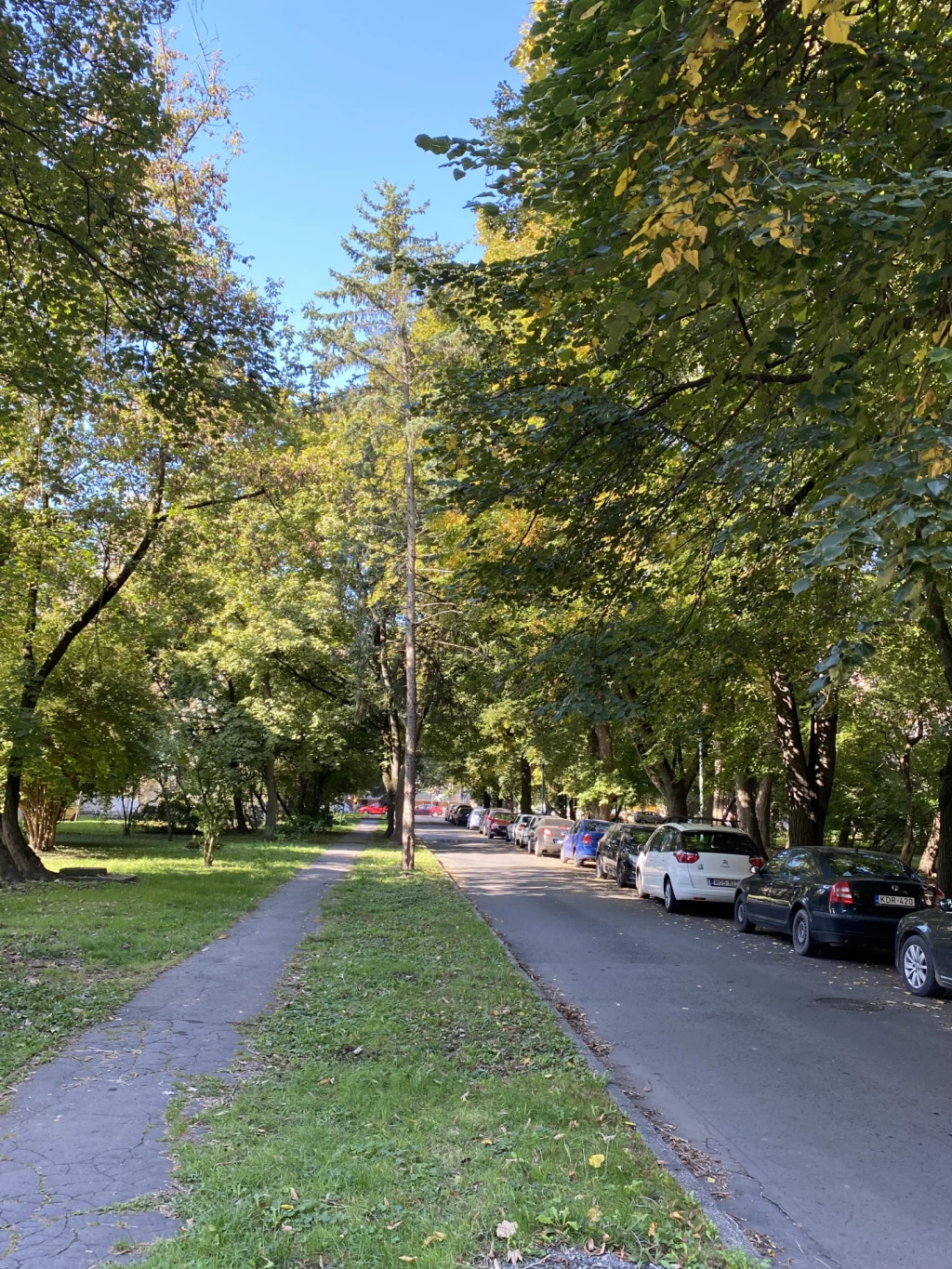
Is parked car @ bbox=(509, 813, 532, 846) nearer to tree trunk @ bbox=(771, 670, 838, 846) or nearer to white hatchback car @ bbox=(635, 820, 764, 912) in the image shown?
Result: tree trunk @ bbox=(771, 670, 838, 846)

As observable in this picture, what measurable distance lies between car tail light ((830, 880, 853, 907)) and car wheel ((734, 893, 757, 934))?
8.20ft

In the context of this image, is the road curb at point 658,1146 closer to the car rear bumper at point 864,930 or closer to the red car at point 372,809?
the car rear bumper at point 864,930

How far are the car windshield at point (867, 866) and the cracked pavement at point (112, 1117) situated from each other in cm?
744

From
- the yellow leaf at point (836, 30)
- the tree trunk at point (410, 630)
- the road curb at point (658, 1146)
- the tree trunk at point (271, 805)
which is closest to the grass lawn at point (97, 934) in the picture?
the tree trunk at point (410, 630)

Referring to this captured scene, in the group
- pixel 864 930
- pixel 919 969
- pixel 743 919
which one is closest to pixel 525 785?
pixel 743 919

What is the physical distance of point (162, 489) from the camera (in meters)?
15.3

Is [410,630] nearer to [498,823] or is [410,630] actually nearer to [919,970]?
[919,970]

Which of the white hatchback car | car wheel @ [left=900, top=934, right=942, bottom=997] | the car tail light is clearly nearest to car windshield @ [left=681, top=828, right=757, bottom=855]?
the white hatchback car

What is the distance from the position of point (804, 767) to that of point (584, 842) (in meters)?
12.3

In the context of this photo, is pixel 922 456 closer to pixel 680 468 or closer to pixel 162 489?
pixel 680 468

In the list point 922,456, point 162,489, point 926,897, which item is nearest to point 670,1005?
point 926,897

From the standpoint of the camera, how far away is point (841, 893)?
446 inches

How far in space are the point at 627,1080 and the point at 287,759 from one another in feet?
102

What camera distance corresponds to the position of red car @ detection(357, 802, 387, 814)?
273 ft
